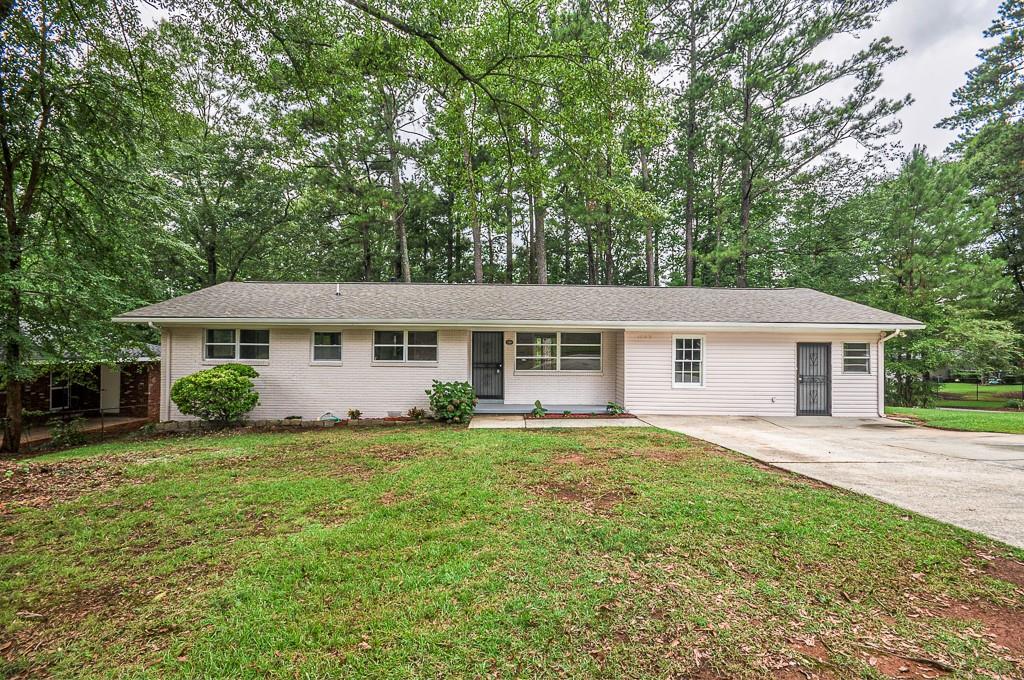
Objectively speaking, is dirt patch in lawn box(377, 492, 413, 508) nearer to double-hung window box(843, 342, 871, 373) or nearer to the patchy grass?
double-hung window box(843, 342, 871, 373)

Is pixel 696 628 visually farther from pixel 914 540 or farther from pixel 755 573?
pixel 914 540

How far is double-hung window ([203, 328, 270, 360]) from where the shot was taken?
1005 centimetres

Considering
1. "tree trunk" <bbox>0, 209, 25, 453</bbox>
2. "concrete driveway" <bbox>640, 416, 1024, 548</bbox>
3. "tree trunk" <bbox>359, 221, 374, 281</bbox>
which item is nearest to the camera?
"concrete driveway" <bbox>640, 416, 1024, 548</bbox>

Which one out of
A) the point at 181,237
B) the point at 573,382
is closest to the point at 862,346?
the point at 573,382

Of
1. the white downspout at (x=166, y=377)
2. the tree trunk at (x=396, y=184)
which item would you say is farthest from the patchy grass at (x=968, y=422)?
the tree trunk at (x=396, y=184)

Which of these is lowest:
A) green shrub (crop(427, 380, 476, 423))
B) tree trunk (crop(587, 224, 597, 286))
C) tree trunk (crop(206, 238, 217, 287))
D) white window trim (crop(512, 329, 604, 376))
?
green shrub (crop(427, 380, 476, 423))

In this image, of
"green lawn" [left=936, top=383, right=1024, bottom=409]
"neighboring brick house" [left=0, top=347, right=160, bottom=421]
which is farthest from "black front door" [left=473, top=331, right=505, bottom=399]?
"green lawn" [left=936, top=383, right=1024, bottom=409]

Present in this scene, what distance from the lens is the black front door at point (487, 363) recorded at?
1166 cm

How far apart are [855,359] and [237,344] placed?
53.0 ft

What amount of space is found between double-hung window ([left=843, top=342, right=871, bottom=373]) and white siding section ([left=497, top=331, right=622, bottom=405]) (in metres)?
5.98

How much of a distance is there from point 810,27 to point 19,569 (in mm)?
24831

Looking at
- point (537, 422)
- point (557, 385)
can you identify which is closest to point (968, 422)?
point (557, 385)

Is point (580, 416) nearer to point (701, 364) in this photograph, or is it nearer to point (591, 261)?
point (701, 364)

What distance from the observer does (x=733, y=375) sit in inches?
417
